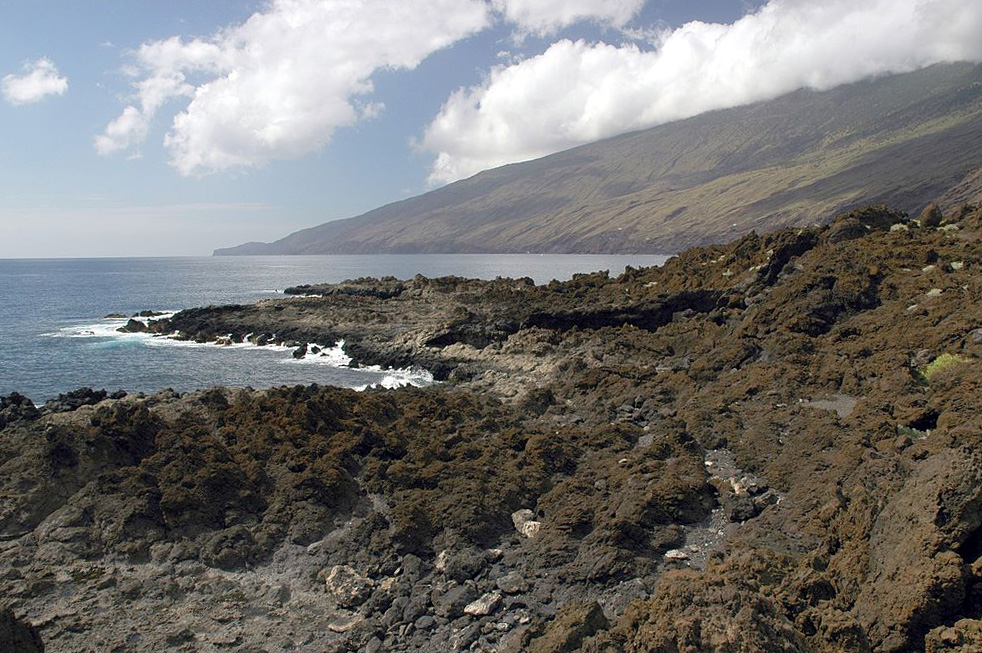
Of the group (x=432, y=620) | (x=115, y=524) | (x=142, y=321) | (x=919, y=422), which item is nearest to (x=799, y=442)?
(x=919, y=422)

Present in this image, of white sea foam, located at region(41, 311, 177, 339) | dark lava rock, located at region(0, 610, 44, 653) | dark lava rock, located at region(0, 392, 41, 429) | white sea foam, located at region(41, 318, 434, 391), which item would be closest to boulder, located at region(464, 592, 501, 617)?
dark lava rock, located at region(0, 610, 44, 653)

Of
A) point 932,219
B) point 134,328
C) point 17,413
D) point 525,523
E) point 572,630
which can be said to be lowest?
point 525,523

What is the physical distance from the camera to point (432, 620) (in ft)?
33.3

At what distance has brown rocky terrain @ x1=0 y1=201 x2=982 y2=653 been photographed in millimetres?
7727

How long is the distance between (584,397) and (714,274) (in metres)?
20.8

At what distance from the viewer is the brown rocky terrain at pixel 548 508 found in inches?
304

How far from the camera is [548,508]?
13.5 meters

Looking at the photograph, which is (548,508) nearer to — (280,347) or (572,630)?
(572,630)

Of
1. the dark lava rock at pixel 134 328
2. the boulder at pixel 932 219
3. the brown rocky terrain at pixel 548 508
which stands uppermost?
the boulder at pixel 932 219

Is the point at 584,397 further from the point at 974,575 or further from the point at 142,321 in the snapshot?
the point at 142,321

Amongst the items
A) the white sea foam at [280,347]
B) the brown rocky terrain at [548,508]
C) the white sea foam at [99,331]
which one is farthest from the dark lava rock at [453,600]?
the white sea foam at [99,331]

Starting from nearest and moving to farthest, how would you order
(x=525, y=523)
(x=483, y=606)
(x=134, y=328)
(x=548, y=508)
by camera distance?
(x=483, y=606)
(x=525, y=523)
(x=548, y=508)
(x=134, y=328)

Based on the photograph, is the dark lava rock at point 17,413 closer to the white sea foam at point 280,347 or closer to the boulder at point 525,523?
the white sea foam at point 280,347

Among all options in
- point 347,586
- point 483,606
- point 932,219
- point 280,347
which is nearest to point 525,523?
point 483,606
